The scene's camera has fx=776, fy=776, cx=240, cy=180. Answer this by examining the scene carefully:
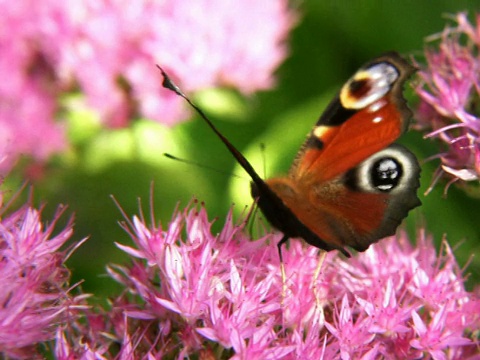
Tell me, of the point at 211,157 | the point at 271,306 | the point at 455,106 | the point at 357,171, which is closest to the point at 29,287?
the point at 271,306

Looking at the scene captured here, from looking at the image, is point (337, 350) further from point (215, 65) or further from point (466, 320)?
point (215, 65)

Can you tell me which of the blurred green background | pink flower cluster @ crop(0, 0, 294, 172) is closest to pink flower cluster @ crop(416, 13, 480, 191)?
the blurred green background

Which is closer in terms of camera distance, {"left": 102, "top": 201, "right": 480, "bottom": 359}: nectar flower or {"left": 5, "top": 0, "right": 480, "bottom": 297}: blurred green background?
{"left": 102, "top": 201, "right": 480, "bottom": 359}: nectar flower

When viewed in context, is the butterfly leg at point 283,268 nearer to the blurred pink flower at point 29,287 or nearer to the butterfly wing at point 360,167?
the butterfly wing at point 360,167

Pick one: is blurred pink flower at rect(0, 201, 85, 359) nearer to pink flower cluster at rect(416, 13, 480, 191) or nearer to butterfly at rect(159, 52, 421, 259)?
butterfly at rect(159, 52, 421, 259)

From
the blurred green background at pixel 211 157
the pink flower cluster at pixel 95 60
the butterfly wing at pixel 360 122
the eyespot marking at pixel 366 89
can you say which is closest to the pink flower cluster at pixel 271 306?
the butterfly wing at pixel 360 122

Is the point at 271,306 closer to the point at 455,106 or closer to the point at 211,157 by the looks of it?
the point at 455,106

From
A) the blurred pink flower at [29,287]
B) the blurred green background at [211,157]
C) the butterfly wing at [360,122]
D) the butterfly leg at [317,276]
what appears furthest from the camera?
the blurred green background at [211,157]
